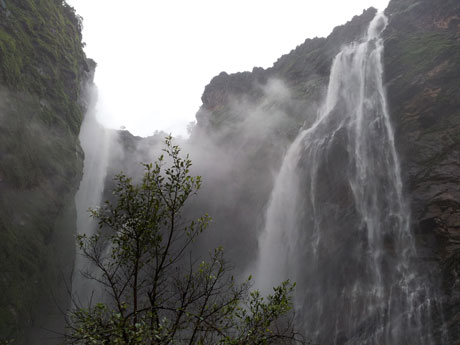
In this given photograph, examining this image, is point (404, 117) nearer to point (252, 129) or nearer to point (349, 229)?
point (349, 229)

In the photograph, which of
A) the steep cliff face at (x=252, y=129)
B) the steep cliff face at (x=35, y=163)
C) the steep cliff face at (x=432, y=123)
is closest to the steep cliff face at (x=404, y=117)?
the steep cliff face at (x=432, y=123)

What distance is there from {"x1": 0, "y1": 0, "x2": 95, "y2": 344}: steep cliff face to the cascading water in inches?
680

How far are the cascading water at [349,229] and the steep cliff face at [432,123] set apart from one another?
3.92ft

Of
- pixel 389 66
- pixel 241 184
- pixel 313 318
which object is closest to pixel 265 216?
pixel 241 184

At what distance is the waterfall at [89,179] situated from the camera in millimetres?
Result: 37781

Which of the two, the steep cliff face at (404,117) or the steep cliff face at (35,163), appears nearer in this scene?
the steep cliff face at (404,117)

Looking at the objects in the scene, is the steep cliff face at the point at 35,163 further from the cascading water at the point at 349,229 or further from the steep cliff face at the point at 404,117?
the steep cliff face at the point at 404,117

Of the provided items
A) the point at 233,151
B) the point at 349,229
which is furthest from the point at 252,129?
the point at 349,229

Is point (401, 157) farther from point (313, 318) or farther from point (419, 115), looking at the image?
point (313, 318)

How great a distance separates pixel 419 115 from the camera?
88.4 ft

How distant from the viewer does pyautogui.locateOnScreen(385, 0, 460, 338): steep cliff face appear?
1981 centimetres

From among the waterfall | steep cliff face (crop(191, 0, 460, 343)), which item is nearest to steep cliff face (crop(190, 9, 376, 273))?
steep cliff face (crop(191, 0, 460, 343))

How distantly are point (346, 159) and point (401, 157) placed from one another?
4.37 m

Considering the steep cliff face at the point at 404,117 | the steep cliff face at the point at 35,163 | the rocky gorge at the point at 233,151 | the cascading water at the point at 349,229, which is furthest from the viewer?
the steep cliff face at the point at 35,163
